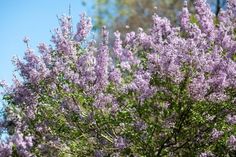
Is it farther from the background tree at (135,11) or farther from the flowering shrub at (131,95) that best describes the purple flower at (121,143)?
the background tree at (135,11)

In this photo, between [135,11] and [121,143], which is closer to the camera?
[121,143]

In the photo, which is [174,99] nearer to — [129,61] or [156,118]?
[156,118]

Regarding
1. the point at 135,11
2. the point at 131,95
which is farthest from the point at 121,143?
the point at 135,11

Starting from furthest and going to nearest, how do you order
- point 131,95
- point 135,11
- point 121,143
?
1. point 135,11
2. point 131,95
3. point 121,143

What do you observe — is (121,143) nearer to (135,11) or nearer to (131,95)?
(131,95)

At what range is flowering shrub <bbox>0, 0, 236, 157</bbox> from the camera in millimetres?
6863

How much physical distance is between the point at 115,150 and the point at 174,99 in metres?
1.18

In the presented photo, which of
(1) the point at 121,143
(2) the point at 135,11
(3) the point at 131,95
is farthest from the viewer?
(2) the point at 135,11

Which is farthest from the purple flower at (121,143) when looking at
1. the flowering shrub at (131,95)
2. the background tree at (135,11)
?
the background tree at (135,11)

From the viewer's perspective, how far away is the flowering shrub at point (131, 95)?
6863mm

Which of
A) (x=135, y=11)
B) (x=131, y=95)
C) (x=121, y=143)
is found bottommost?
(x=121, y=143)

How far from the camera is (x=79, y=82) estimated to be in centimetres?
741

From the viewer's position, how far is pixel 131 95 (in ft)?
23.3

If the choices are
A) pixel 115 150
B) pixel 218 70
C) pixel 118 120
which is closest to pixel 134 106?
pixel 118 120
